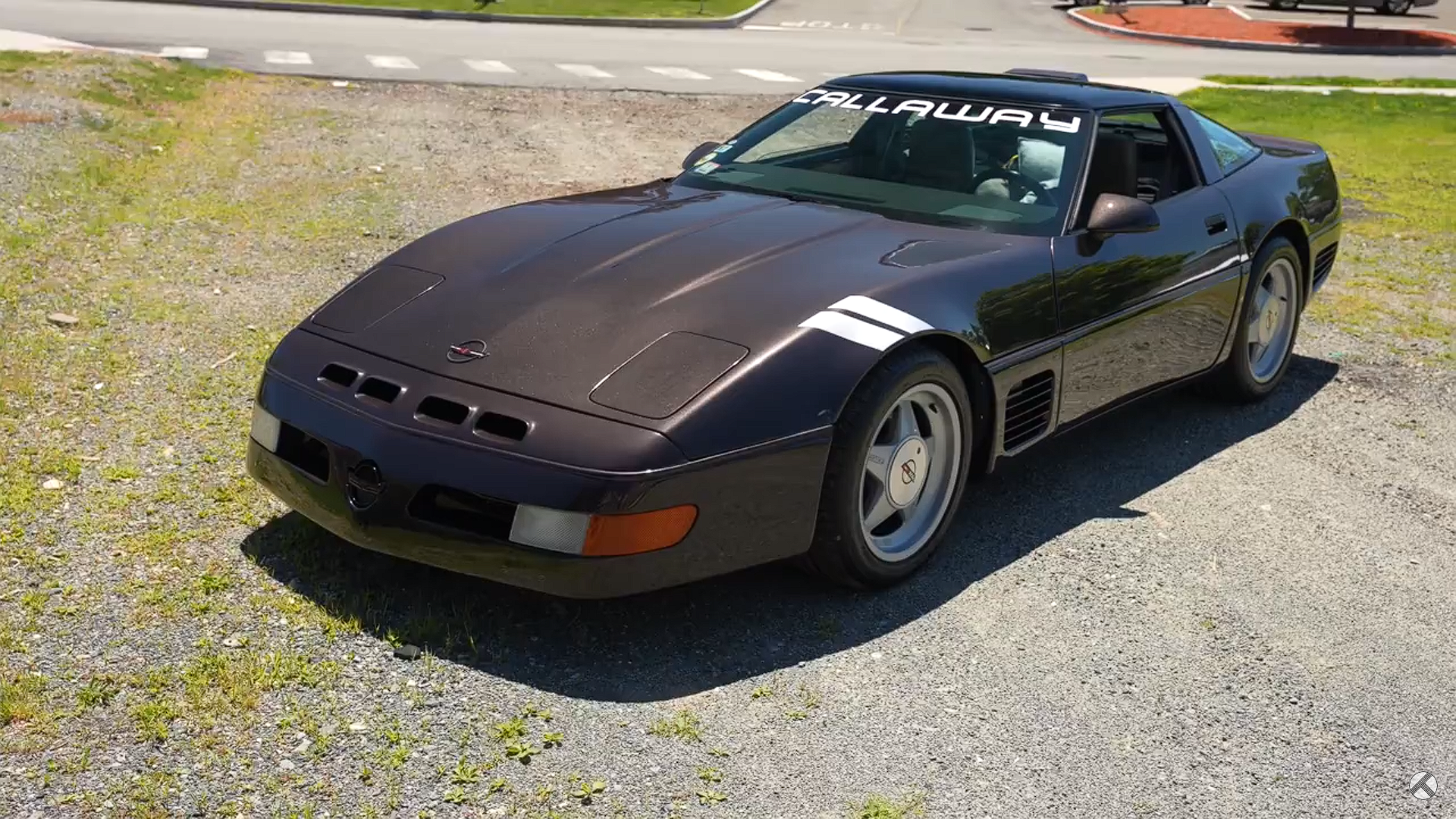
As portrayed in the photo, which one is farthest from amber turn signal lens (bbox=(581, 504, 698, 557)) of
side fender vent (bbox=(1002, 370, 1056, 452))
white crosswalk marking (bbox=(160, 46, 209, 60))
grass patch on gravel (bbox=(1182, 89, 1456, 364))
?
white crosswalk marking (bbox=(160, 46, 209, 60))

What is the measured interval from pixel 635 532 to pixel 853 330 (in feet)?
2.98

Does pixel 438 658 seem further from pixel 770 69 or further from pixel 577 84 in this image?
pixel 770 69

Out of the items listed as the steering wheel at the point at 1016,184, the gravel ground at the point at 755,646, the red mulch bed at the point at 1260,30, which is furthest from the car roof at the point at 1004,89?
the red mulch bed at the point at 1260,30

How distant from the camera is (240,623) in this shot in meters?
3.75

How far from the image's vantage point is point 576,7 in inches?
1045

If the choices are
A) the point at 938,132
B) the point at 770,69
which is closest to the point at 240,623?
the point at 938,132

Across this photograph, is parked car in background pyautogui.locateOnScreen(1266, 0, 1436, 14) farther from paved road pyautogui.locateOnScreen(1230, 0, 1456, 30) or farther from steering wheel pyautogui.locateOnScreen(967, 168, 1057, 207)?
steering wheel pyautogui.locateOnScreen(967, 168, 1057, 207)

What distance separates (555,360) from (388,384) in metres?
0.45

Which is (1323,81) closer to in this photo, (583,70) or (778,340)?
(583,70)

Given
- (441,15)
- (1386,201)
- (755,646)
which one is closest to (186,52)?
(441,15)

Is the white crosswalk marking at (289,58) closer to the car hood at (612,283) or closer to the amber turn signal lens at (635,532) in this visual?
the car hood at (612,283)

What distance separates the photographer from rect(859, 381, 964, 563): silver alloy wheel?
4160 millimetres

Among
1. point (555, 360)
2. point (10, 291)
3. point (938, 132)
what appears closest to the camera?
point (555, 360)

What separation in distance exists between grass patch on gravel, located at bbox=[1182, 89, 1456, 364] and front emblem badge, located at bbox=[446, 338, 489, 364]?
496cm
